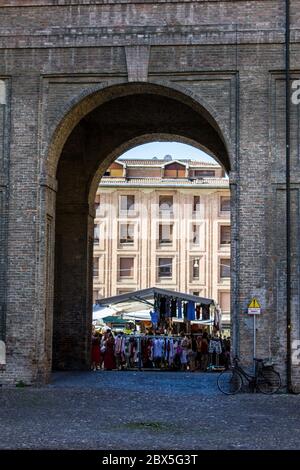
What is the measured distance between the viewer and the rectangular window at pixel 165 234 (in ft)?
199

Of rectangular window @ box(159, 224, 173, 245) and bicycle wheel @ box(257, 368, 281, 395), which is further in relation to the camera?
rectangular window @ box(159, 224, 173, 245)

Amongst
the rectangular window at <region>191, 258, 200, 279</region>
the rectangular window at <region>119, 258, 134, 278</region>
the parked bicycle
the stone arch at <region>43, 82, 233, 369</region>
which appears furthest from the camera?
the rectangular window at <region>119, 258, 134, 278</region>

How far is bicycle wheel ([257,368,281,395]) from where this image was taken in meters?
20.3

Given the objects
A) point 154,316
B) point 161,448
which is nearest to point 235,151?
point 161,448

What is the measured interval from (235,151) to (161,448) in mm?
10546

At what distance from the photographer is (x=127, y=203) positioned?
60.6 meters

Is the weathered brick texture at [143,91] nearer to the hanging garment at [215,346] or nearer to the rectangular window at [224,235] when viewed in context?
the hanging garment at [215,346]

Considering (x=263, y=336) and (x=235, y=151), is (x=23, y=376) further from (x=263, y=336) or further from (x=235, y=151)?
(x=235, y=151)

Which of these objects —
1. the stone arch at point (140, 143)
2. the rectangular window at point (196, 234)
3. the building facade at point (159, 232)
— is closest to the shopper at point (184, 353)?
the stone arch at point (140, 143)

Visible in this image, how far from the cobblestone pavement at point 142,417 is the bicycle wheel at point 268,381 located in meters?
0.33

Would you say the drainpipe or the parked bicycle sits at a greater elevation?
the drainpipe

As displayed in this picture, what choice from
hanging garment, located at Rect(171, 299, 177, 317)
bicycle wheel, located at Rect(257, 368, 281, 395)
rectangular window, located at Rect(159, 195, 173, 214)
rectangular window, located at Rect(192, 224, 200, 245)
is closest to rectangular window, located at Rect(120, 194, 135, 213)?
rectangular window, located at Rect(159, 195, 173, 214)

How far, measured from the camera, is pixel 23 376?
21109 mm

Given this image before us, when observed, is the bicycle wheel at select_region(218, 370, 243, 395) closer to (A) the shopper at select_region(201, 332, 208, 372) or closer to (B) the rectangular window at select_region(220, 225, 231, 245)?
(A) the shopper at select_region(201, 332, 208, 372)
